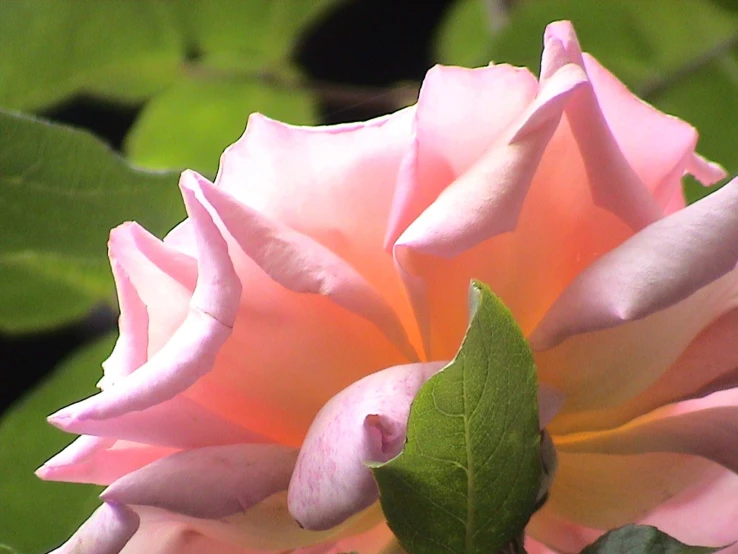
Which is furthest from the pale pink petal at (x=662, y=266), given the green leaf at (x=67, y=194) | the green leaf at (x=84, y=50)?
the green leaf at (x=84, y=50)

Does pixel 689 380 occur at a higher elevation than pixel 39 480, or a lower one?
higher

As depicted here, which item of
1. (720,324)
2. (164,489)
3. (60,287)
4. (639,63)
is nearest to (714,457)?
(720,324)

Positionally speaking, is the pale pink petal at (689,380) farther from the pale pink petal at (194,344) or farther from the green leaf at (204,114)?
the green leaf at (204,114)

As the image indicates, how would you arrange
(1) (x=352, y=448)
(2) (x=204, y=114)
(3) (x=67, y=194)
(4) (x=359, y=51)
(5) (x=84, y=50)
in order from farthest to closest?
(4) (x=359, y=51)
(2) (x=204, y=114)
(5) (x=84, y=50)
(3) (x=67, y=194)
(1) (x=352, y=448)

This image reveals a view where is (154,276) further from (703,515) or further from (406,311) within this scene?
(703,515)

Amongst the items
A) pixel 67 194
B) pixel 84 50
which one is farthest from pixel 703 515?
pixel 84 50

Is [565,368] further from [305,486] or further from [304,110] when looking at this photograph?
[304,110]
